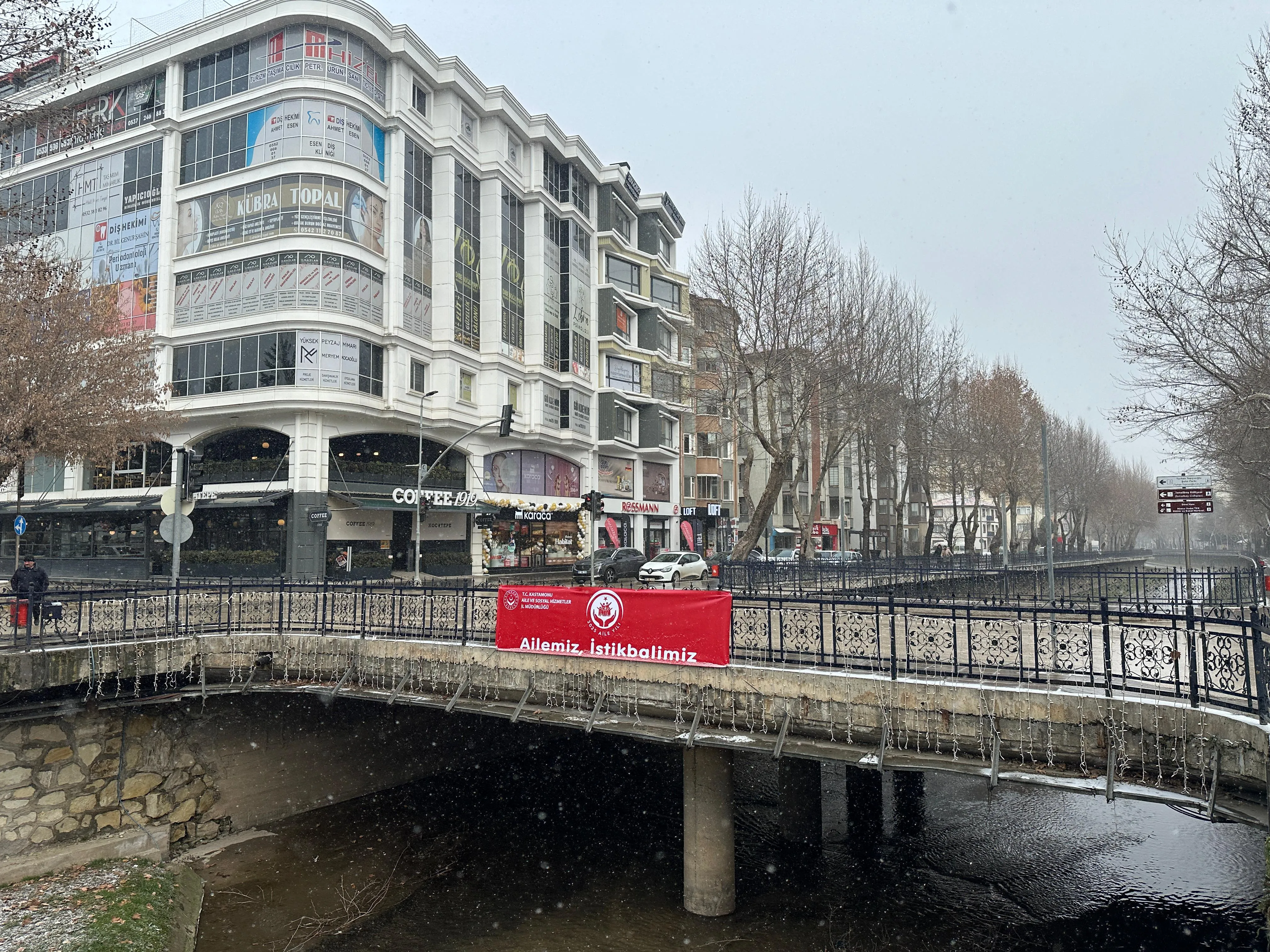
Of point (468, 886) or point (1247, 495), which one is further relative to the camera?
point (1247, 495)

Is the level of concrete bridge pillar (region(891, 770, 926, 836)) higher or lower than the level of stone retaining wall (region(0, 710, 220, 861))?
lower

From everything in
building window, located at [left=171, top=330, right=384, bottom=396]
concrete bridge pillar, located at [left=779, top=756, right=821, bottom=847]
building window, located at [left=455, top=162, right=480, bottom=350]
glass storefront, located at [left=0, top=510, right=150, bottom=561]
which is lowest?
concrete bridge pillar, located at [left=779, top=756, right=821, bottom=847]

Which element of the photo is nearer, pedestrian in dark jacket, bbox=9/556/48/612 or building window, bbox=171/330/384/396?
pedestrian in dark jacket, bbox=9/556/48/612

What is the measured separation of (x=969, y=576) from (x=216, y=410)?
30.8 metres

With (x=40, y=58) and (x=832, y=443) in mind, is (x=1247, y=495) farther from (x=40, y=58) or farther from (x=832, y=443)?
(x=40, y=58)

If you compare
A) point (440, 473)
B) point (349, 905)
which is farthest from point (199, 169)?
point (349, 905)

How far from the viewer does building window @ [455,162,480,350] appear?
123 ft

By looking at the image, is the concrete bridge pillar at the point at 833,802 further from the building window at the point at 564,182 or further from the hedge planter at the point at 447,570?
the building window at the point at 564,182

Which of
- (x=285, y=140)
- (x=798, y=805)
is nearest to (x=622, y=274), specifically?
(x=285, y=140)

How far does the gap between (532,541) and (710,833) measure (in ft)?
107

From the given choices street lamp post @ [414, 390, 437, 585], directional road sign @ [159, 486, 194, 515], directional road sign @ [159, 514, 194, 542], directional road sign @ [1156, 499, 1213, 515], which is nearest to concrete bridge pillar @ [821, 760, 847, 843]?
directional road sign @ [1156, 499, 1213, 515]

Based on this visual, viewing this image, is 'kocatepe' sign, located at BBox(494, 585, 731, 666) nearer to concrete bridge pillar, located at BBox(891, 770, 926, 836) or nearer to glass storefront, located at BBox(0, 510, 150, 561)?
concrete bridge pillar, located at BBox(891, 770, 926, 836)

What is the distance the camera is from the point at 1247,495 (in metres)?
38.0

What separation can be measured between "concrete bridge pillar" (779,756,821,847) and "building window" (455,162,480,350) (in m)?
28.4
